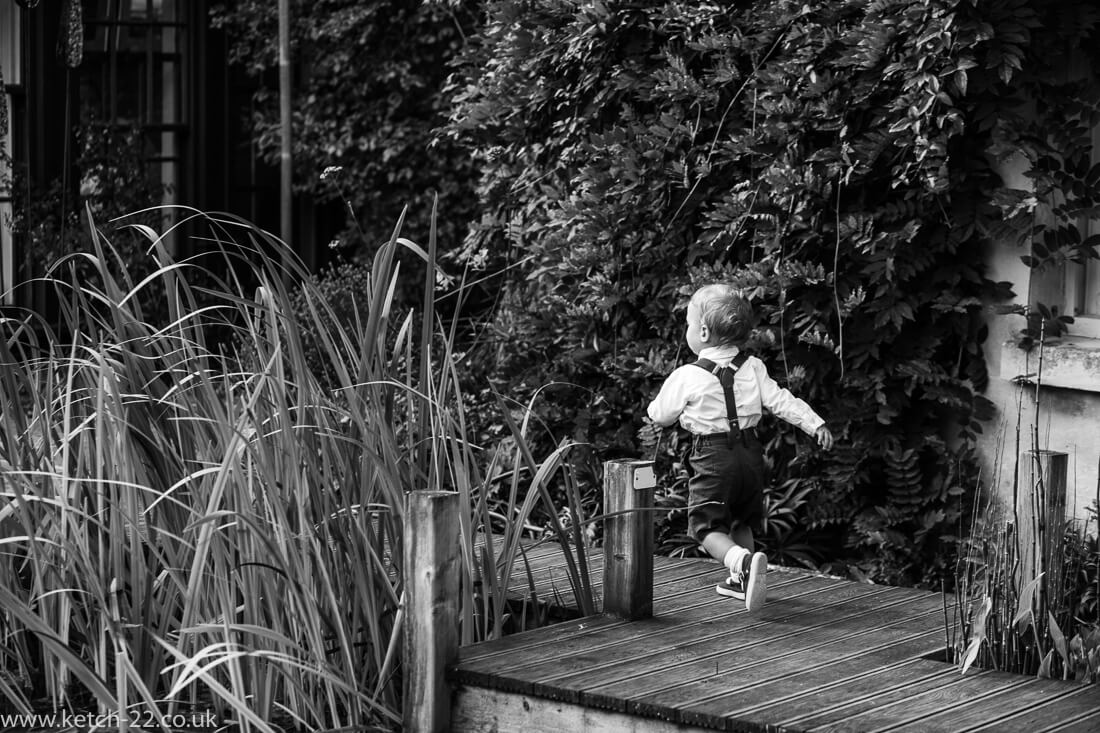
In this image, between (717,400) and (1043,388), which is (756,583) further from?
(1043,388)

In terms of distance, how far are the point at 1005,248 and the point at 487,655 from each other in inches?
112

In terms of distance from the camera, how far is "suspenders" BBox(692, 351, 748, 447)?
4.55m

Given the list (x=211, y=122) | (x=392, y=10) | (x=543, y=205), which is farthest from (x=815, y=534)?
(x=211, y=122)

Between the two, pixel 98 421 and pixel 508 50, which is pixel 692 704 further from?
pixel 508 50

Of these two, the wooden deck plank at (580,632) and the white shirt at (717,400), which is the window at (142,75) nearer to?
the white shirt at (717,400)

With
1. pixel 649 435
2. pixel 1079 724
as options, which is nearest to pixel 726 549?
pixel 1079 724

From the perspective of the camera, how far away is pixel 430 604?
11.5 ft

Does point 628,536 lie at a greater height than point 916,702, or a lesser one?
greater

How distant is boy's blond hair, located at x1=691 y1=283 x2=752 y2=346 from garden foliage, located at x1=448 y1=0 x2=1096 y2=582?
0.95 metres

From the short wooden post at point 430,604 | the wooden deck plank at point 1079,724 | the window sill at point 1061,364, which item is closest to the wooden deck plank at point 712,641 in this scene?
the short wooden post at point 430,604

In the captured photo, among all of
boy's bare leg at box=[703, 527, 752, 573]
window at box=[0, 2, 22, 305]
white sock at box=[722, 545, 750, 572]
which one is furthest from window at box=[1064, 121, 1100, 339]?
window at box=[0, 2, 22, 305]

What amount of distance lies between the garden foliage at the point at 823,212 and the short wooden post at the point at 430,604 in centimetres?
241

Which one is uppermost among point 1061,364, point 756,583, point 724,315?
point 724,315

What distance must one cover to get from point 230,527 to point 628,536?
1173 millimetres
